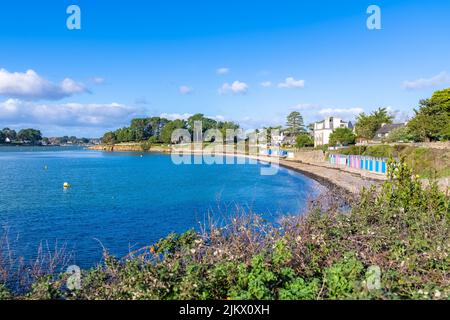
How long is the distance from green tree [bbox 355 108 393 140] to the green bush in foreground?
2726 inches

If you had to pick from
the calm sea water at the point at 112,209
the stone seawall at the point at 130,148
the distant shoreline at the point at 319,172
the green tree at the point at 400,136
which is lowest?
the calm sea water at the point at 112,209

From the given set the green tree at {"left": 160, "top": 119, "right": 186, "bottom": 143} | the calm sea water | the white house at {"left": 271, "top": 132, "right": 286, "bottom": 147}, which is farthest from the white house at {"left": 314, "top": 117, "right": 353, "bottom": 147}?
the green tree at {"left": 160, "top": 119, "right": 186, "bottom": 143}

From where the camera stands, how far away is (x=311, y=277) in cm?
601

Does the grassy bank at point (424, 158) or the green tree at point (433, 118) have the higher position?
the green tree at point (433, 118)

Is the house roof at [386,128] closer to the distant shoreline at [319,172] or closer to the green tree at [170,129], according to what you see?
the distant shoreline at [319,172]

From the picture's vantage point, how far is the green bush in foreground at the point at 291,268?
4.98 m

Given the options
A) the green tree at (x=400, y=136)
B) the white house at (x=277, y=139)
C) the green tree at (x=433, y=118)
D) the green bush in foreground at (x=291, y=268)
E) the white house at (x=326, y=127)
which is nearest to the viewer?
the green bush in foreground at (x=291, y=268)

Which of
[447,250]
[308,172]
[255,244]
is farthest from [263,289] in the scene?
[308,172]

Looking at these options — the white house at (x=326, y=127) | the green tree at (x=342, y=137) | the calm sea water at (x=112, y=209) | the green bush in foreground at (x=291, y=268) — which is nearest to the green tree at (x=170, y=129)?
the white house at (x=326, y=127)

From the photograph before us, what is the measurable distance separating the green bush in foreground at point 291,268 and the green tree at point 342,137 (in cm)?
6259
